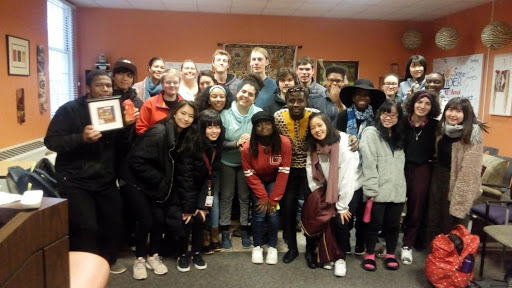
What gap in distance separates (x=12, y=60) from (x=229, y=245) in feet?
9.43

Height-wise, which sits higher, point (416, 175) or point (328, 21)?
point (328, 21)

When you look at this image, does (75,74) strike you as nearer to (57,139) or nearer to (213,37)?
(213,37)

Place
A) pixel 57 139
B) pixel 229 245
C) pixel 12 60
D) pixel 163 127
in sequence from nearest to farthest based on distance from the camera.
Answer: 1. pixel 57 139
2. pixel 163 127
3. pixel 229 245
4. pixel 12 60

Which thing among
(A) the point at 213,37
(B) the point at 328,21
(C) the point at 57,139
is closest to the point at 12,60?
(C) the point at 57,139

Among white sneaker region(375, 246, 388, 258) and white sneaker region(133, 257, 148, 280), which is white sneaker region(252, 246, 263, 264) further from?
white sneaker region(375, 246, 388, 258)

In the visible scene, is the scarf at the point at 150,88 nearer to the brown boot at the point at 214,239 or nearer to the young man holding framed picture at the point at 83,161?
the young man holding framed picture at the point at 83,161

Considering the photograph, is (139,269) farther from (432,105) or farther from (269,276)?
(432,105)

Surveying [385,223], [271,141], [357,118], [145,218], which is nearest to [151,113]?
[145,218]

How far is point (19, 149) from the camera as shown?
3939mm

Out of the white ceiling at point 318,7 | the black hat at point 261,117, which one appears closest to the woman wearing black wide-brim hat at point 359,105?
the black hat at point 261,117

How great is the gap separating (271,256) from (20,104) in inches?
124

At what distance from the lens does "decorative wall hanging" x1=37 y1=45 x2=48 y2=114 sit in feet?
14.7

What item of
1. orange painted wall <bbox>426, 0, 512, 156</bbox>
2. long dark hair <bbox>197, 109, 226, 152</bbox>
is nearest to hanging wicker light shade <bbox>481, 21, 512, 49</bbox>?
orange painted wall <bbox>426, 0, 512, 156</bbox>

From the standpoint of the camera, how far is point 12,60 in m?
3.83
